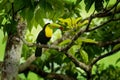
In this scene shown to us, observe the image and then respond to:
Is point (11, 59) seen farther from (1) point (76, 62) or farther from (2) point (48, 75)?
(2) point (48, 75)

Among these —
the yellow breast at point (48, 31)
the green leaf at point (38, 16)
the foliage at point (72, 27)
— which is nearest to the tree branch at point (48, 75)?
the foliage at point (72, 27)

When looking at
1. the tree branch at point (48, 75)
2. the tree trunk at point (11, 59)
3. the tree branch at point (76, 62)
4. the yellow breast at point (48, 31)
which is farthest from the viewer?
the yellow breast at point (48, 31)

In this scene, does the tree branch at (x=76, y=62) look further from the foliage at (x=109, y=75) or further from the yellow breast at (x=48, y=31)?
the yellow breast at (x=48, y=31)

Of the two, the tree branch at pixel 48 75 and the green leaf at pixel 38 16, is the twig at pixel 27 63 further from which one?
the green leaf at pixel 38 16

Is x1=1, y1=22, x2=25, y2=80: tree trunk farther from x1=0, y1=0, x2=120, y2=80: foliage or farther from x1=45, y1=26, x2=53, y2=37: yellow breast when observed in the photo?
x1=45, y1=26, x2=53, y2=37: yellow breast

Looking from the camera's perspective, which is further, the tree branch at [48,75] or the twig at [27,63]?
the tree branch at [48,75]

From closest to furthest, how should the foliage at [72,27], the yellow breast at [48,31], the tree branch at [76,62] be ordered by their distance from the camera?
the foliage at [72,27], the tree branch at [76,62], the yellow breast at [48,31]

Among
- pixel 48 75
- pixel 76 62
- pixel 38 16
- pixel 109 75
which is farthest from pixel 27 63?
pixel 38 16

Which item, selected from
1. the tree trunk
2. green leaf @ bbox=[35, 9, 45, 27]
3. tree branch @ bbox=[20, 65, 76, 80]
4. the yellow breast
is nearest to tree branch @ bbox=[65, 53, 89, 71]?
green leaf @ bbox=[35, 9, 45, 27]

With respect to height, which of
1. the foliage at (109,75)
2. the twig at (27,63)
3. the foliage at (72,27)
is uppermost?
the foliage at (72,27)

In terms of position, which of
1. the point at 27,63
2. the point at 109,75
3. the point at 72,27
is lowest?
the point at 109,75

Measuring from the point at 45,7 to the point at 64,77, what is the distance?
84.9 inches

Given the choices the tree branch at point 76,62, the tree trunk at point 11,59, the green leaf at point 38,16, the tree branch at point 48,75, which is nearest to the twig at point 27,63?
the tree branch at point 48,75

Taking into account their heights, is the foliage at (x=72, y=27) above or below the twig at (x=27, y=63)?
above
